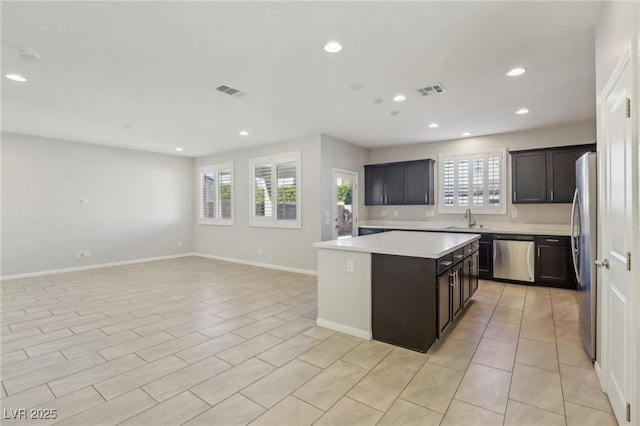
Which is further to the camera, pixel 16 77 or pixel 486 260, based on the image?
pixel 486 260

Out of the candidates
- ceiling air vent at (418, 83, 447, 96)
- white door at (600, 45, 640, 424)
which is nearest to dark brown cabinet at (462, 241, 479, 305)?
white door at (600, 45, 640, 424)

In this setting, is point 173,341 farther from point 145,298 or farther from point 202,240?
point 202,240

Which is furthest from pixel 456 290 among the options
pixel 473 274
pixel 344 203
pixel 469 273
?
pixel 344 203

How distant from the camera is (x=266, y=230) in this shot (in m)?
6.95

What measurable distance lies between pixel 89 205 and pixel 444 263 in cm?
738

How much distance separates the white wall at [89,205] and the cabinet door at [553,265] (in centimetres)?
820

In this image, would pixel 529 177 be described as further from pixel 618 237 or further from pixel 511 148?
pixel 618 237

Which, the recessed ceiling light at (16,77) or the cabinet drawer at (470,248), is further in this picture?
the cabinet drawer at (470,248)

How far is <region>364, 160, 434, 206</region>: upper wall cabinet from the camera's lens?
21.6 feet

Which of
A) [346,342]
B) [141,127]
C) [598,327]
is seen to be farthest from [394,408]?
[141,127]

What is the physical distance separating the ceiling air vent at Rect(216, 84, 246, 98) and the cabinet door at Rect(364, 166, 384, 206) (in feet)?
13.1

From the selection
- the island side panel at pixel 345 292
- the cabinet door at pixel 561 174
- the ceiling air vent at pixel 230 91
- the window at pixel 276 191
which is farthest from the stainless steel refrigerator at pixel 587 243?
the window at pixel 276 191

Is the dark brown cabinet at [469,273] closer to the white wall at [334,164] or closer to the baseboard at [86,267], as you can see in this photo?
the white wall at [334,164]

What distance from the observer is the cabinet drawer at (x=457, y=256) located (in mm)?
3264
